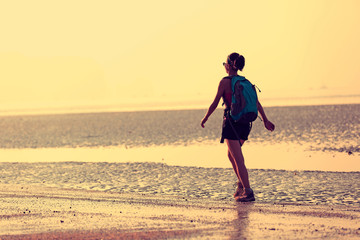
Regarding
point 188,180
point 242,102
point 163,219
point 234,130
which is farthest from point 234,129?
point 188,180

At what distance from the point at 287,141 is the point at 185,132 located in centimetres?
643

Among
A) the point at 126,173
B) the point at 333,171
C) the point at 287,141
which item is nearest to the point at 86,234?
the point at 126,173

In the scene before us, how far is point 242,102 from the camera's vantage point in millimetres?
8961

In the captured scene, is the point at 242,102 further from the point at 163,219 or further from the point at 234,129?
the point at 163,219

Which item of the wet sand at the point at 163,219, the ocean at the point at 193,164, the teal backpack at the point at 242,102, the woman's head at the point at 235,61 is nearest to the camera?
the wet sand at the point at 163,219

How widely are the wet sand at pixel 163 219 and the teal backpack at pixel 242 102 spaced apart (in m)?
1.22

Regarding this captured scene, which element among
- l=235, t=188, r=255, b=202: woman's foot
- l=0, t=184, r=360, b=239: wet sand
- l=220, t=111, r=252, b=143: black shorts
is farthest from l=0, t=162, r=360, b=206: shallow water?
l=220, t=111, r=252, b=143: black shorts

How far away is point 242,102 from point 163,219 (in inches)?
86.1

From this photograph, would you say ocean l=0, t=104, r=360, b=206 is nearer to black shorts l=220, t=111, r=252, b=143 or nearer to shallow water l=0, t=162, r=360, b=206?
shallow water l=0, t=162, r=360, b=206

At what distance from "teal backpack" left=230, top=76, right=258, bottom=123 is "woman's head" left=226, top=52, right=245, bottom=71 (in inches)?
11.0

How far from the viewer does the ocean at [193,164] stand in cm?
1048

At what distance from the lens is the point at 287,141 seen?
20984mm

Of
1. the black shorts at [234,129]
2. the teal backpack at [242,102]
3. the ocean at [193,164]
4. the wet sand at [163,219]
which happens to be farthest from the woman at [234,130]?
the ocean at [193,164]

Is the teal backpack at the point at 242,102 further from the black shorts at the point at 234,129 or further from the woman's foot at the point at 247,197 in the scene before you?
the woman's foot at the point at 247,197
